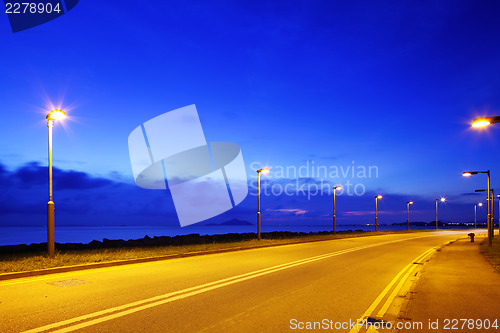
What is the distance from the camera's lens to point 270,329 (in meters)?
6.12

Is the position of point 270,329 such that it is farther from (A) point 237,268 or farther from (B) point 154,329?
(A) point 237,268

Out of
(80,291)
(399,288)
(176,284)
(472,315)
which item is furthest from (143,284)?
(472,315)

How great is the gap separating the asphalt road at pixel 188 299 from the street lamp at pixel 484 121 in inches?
192

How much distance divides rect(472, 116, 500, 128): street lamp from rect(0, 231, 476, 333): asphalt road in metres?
4.87

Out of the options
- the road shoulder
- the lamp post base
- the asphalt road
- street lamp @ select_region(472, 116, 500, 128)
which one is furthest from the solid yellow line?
street lamp @ select_region(472, 116, 500, 128)

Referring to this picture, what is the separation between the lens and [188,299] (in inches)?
322

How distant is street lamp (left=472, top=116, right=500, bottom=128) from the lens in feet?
31.5

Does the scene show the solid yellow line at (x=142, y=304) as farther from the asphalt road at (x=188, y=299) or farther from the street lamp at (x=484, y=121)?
the street lamp at (x=484, y=121)

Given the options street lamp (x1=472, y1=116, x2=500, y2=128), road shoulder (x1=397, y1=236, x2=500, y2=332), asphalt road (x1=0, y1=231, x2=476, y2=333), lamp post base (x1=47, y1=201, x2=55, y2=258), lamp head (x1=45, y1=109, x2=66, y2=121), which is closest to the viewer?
asphalt road (x1=0, y1=231, x2=476, y2=333)

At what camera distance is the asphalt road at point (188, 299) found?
20.7 ft

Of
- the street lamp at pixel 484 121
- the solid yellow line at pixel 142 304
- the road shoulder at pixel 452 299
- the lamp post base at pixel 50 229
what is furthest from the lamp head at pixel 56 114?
the street lamp at pixel 484 121

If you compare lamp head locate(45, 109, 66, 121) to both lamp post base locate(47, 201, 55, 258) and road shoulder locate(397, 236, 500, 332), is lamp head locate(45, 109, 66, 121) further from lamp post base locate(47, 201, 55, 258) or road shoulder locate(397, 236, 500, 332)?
road shoulder locate(397, 236, 500, 332)

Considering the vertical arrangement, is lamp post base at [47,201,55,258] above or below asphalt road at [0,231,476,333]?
above

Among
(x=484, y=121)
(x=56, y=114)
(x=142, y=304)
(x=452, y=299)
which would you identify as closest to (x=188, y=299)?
(x=142, y=304)
